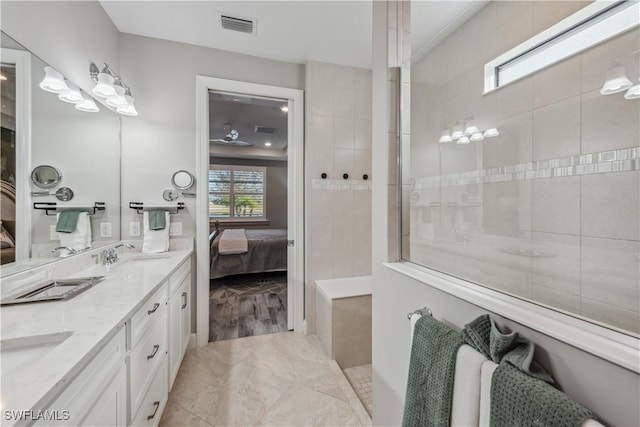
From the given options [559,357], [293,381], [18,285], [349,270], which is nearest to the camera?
[559,357]

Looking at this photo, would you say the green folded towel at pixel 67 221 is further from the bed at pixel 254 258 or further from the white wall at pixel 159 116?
the bed at pixel 254 258

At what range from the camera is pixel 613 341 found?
555 mm

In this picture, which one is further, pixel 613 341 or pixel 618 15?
pixel 618 15

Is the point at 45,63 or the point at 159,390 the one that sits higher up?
the point at 45,63

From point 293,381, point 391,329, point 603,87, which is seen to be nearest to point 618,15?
point 603,87

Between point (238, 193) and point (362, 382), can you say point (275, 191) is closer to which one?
point (238, 193)

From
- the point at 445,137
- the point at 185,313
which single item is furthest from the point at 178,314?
the point at 445,137

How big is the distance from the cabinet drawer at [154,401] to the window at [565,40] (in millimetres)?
2487

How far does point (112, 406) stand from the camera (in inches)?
36.4

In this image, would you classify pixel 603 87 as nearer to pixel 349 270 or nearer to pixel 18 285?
pixel 349 270

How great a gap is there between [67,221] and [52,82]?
2.56 ft

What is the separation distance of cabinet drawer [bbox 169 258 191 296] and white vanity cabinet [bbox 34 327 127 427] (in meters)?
0.72

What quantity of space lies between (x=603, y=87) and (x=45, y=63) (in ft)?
8.71

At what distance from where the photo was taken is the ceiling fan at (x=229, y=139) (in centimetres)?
484
